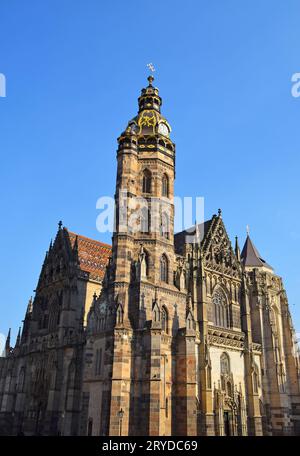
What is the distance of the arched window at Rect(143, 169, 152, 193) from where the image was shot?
4256 centimetres

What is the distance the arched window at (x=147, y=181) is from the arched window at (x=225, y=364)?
58.4 feet

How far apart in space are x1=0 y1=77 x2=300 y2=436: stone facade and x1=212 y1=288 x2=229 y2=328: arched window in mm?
134

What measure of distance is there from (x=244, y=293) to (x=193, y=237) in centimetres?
868

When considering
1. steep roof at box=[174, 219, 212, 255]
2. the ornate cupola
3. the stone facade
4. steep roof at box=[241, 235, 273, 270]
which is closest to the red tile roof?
the stone facade

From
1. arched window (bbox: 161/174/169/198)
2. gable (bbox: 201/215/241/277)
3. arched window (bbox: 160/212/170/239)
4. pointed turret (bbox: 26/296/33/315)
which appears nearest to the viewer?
arched window (bbox: 160/212/170/239)

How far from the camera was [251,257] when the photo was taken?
2292 inches

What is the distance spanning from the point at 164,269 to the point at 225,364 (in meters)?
11.7

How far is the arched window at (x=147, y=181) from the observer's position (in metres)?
42.6

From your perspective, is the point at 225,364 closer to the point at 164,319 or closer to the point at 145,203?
the point at 164,319

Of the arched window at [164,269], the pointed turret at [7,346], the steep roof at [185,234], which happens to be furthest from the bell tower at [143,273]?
the pointed turret at [7,346]

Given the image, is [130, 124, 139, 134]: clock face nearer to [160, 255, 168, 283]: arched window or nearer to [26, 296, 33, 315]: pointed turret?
[160, 255, 168, 283]: arched window
